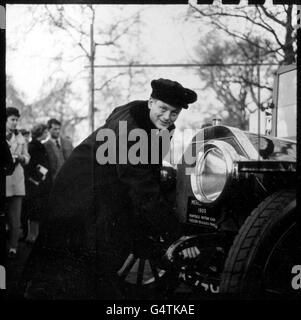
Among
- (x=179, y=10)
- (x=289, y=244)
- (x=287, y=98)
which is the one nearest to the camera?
(x=289, y=244)

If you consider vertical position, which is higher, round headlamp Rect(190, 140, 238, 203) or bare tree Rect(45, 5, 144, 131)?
bare tree Rect(45, 5, 144, 131)

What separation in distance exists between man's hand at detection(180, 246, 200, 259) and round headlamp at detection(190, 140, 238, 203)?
10.1 inches

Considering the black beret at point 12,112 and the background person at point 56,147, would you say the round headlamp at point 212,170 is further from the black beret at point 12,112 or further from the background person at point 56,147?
the black beret at point 12,112

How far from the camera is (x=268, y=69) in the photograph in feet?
7.24

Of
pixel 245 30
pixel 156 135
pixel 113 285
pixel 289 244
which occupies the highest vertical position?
pixel 245 30

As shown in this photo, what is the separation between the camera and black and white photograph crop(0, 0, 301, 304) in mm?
2129

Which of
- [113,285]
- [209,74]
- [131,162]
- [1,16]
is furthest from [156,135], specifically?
[1,16]

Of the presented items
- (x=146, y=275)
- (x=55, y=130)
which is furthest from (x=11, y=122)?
(x=146, y=275)

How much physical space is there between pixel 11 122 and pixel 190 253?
1256 mm

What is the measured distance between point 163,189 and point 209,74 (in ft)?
2.17

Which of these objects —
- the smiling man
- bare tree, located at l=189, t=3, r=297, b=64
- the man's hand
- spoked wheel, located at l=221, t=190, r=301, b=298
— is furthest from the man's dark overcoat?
bare tree, located at l=189, t=3, r=297, b=64

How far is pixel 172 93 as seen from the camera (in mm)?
2207

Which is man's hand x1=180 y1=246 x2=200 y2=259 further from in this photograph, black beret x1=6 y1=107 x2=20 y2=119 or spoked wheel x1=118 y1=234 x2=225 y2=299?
black beret x1=6 y1=107 x2=20 y2=119

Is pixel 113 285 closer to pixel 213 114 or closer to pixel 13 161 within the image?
pixel 13 161
